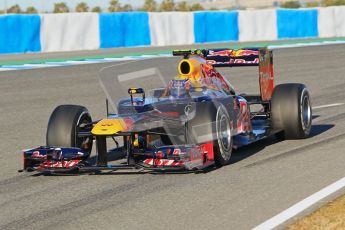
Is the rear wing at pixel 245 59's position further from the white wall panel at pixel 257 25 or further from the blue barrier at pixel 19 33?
the white wall panel at pixel 257 25

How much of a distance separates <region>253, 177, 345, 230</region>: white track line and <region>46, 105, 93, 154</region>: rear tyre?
2.62 m

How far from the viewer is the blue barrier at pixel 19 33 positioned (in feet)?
86.5

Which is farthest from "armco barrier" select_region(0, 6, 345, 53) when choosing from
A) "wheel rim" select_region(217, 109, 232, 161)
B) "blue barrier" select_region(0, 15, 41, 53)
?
"wheel rim" select_region(217, 109, 232, 161)

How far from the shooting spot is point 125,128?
8.38m

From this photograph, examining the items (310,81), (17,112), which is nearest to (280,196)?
(17,112)

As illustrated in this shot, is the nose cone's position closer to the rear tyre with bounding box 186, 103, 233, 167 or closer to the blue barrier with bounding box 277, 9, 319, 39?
the rear tyre with bounding box 186, 103, 233, 167

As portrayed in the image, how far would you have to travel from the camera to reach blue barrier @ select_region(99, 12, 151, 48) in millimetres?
30266

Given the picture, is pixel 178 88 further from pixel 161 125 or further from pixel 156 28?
pixel 156 28

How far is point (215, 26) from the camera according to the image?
3528 cm

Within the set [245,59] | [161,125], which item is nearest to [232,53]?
[245,59]

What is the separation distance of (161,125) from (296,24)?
30.4 m

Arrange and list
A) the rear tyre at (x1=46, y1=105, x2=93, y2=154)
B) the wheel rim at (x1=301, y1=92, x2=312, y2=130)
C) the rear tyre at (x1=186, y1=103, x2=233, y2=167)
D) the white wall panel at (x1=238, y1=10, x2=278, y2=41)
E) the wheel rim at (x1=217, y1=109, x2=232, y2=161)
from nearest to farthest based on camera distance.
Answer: the rear tyre at (x1=186, y1=103, x2=233, y2=167)
the wheel rim at (x1=217, y1=109, x2=232, y2=161)
the rear tyre at (x1=46, y1=105, x2=93, y2=154)
the wheel rim at (x1=301, y1=92, x2=312, y2=130)
the white wall panel at (x1=238, y1=10, x2=278, y2=41)

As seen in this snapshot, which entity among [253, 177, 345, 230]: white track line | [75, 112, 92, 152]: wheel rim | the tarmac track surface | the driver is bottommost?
[253, 177, 345, 230]: white track line

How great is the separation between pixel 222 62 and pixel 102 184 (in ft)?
11.1
